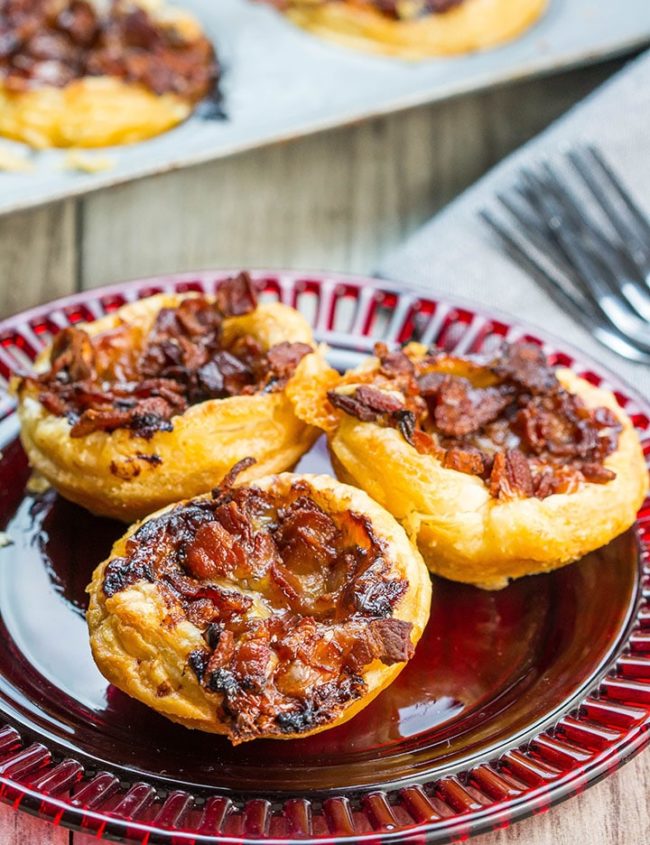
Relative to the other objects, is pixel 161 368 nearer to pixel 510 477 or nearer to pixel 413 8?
pixel 510 477

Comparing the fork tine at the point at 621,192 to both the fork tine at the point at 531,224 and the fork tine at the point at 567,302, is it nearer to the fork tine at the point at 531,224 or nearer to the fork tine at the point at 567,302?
the fork tine at the point at 531,224

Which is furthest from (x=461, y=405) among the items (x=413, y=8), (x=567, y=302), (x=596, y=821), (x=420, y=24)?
(x=413, y=8)

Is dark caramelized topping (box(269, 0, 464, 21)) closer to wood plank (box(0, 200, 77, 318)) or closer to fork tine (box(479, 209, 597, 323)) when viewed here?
fork tine (box(479, 209, 597, 323))

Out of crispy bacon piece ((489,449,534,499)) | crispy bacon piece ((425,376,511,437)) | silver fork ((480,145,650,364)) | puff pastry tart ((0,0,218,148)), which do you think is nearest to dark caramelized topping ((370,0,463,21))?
puff pastry tart ((0,0,218,148))

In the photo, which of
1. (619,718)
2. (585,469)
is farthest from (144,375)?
(619,718)

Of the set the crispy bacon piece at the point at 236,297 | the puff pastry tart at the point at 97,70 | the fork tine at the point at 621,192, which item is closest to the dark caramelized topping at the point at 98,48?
the puff pastry tart at the point at 97,70

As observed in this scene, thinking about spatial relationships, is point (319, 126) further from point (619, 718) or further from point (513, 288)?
point (619, 718)
